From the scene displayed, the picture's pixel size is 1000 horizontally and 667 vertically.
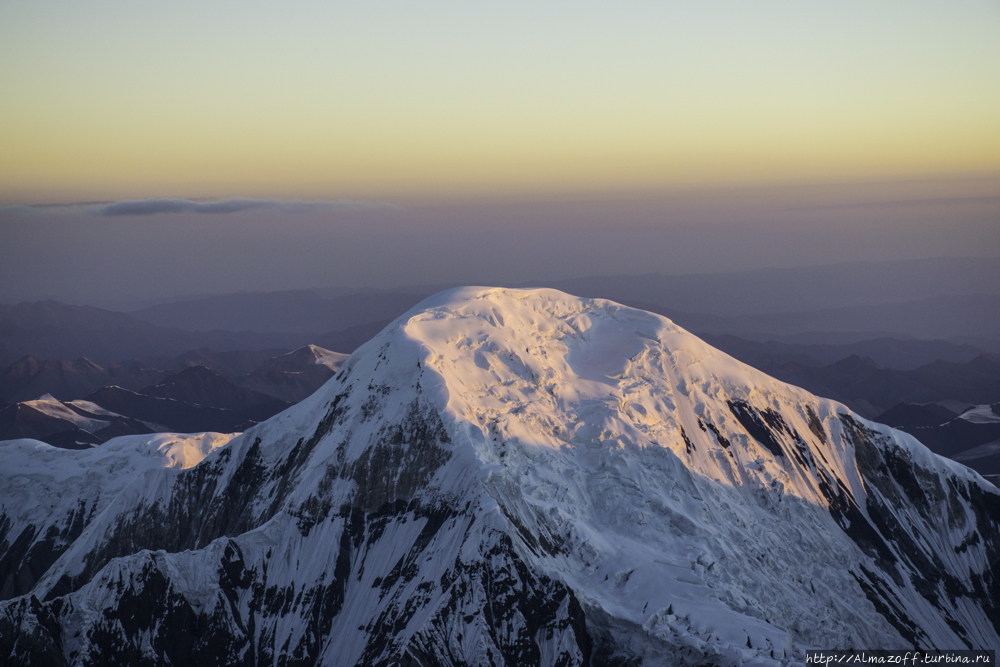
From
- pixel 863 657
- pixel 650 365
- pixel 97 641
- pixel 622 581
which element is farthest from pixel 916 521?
pixel 97 641

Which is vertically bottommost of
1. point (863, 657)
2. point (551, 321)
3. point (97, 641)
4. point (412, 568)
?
point (863, 657)

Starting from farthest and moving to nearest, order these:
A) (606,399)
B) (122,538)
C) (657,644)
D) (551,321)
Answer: (551,321) < (122,538) < (606,399) < (657,644)

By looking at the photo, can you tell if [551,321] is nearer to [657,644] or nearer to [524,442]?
[524,442]

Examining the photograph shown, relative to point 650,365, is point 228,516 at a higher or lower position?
lower

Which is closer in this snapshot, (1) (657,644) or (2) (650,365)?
(1) (657,644)

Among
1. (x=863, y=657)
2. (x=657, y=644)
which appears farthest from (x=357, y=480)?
(x=863, y=657)

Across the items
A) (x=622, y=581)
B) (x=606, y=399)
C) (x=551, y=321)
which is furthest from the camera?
(x=551, y=321)
